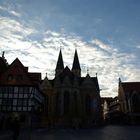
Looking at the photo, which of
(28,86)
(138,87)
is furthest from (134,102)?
(28,86)

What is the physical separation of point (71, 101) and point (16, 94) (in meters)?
20.5

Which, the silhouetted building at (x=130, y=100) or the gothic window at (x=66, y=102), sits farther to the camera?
the silhouetted building at (x=130, y=100)

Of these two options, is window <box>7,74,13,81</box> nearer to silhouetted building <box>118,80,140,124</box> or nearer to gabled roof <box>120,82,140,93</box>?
silhouetted building <box>118,80,140,124</box>

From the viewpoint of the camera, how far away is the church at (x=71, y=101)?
52375mm

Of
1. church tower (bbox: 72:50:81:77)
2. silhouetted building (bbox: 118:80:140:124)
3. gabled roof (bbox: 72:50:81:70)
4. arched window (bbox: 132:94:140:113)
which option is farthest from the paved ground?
gabled roof (bbox: 72:50:81:70)

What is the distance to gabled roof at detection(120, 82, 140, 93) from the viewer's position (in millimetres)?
64250

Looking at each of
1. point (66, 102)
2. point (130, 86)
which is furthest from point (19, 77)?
point (130, 86)

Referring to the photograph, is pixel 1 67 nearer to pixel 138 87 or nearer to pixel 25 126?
pixel 25 126

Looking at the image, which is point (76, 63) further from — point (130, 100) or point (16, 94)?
point (16, 94)

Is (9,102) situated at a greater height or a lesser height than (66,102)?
lesser

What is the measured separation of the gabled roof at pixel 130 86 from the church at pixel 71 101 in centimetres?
1092

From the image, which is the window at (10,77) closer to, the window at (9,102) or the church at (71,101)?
Answer: the window at (9,102)

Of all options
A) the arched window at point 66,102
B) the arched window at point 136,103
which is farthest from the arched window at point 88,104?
the arched window at point 136,103

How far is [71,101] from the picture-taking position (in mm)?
54375
